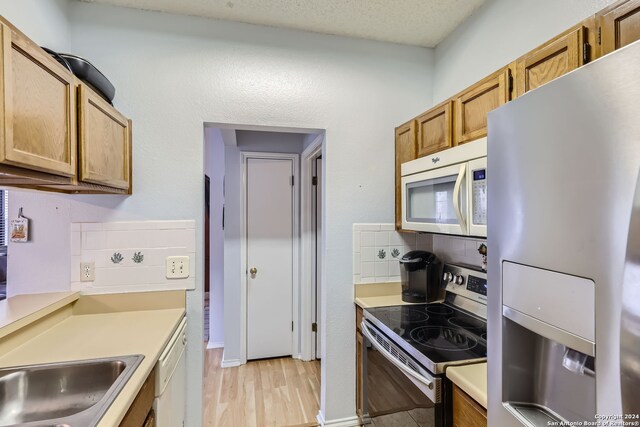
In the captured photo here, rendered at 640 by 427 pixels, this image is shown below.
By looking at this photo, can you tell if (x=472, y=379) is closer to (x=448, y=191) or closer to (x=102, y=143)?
(x=448, y=191)

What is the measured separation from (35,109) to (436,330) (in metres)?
1.79

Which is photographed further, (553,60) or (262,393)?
(262,393)

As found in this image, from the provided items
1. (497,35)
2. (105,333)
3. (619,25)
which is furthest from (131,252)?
(497,35)

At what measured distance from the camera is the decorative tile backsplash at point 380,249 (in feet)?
7.09

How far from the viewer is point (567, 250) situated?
2.15 ft

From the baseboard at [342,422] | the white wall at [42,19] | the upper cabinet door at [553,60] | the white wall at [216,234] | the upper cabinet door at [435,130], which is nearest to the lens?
the upper cabinet door at [553,60]

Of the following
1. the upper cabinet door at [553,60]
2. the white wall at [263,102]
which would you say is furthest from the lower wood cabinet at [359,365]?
the upper cabinet door at [553,60]

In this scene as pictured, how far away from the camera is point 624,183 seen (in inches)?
21.9

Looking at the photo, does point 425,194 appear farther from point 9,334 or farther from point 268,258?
point 9,334

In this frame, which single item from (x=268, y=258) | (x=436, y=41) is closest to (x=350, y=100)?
(x=436, y=41)

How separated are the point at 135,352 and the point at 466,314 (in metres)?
1.63

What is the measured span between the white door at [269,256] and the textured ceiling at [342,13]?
137 centimetres

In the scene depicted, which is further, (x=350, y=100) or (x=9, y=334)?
(x=350, y=100)

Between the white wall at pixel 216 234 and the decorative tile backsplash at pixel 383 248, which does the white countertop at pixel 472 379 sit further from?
the white wall at pixel 216 234
